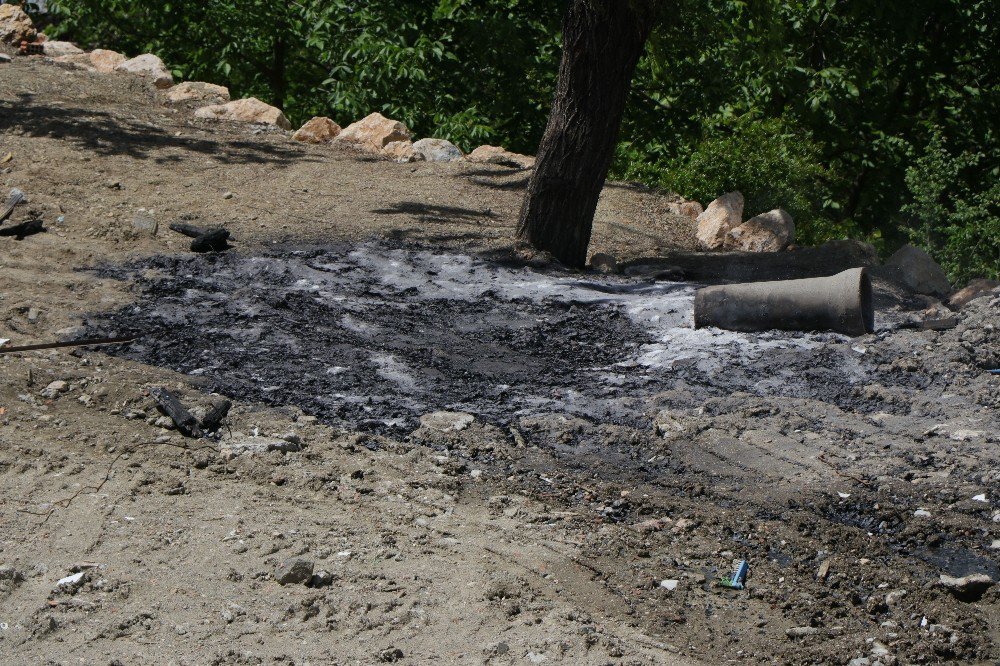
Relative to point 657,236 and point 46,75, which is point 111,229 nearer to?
point 657,236

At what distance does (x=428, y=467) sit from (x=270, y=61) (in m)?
11.0

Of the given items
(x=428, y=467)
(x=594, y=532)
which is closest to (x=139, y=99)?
(x=428, y=467)

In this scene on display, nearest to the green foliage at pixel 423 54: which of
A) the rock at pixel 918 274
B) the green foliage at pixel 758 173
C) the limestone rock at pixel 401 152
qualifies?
the limestone rock at pixel 401 152

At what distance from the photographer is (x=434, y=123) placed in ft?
38.4

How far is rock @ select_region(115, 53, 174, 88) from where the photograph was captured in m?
12.2

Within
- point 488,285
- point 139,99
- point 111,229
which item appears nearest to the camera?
point 488,285

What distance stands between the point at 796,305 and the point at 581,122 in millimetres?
2333

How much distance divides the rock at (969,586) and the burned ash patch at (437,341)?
1540 millimetres

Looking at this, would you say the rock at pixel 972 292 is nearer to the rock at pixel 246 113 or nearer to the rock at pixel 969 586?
the rock at pixel 969 586

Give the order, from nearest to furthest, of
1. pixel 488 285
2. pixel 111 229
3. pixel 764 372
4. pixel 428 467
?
pixel 428 467 < pixel 764 372 < pixel 488 285 < pixel 111 229

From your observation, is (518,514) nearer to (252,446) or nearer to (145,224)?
(252,446)

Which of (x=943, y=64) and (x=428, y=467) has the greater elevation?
(x=943, y=64)

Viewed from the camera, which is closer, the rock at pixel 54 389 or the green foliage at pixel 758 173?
the rock at pixel 54 389

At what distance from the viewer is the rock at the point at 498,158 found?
10422 millimetres
